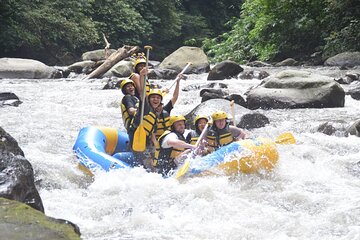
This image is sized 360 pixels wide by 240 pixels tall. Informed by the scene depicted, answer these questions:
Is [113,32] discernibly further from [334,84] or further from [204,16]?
[334,84]

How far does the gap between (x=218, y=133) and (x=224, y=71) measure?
7.47 m

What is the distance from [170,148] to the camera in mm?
5406

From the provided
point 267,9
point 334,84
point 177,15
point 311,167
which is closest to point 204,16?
point 177,15

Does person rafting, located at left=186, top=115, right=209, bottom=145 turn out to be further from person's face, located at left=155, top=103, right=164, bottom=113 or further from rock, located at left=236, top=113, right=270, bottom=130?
rock, located at left=236, top=113, right=270, bottom=130

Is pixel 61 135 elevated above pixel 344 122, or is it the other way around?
pixel 344 122

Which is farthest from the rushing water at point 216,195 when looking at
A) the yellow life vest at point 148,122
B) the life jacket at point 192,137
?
the life jacket at point 192,137

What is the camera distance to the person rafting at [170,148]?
5.29 m

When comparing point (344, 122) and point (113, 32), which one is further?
point (113, 32)

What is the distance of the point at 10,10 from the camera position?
17.6 meters

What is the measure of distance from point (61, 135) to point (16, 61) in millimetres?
7771

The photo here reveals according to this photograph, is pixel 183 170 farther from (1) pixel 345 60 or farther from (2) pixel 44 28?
(2) pixel 44 28

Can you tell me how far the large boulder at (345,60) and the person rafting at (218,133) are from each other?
8669 mm

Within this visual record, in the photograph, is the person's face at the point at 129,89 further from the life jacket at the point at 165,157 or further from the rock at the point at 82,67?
the rock at the point at 82,67

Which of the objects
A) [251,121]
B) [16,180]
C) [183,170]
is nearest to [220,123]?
[183,170]
